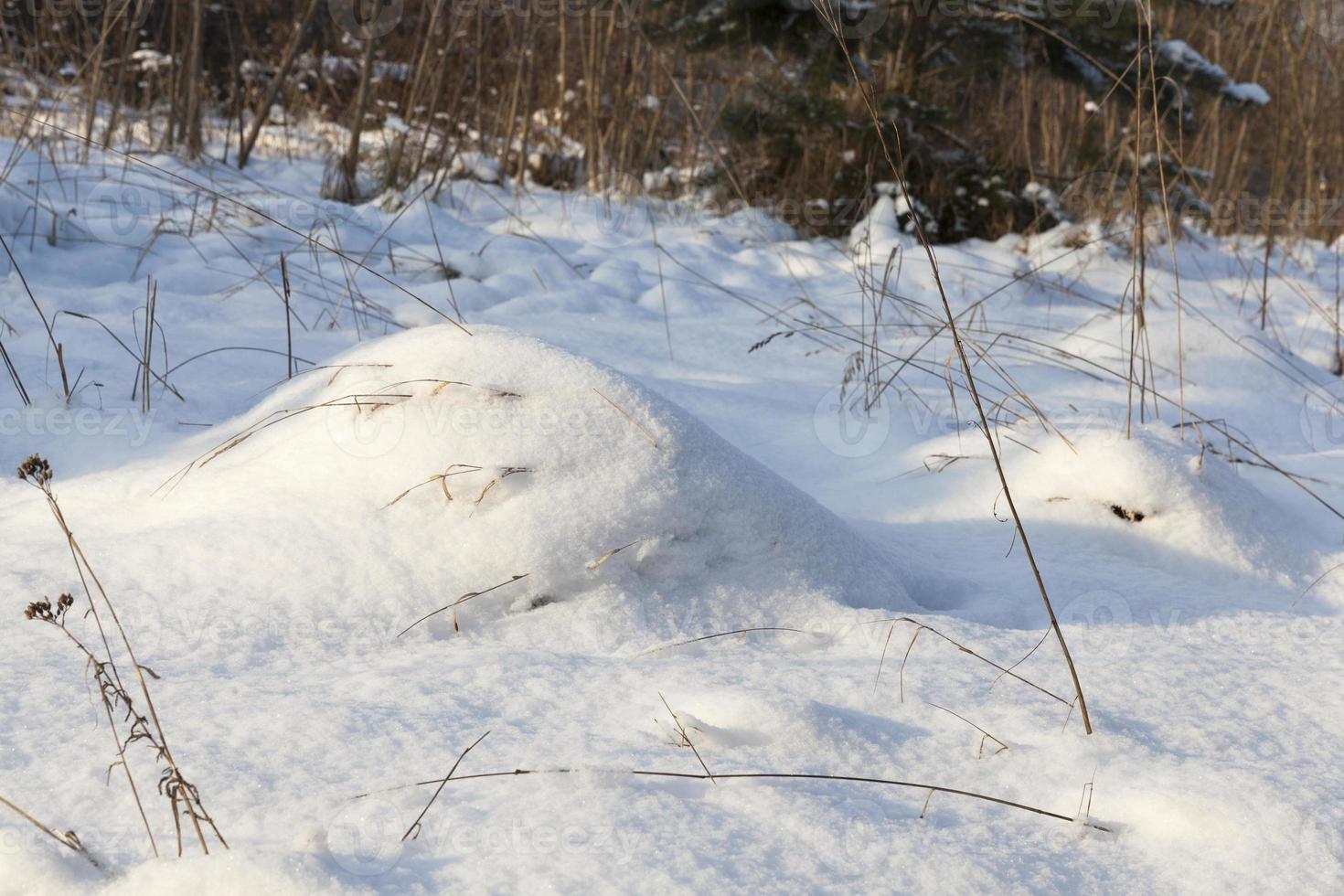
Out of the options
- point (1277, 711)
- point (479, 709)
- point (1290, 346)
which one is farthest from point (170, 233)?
point (1290, 346)

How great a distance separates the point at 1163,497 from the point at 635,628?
2.96 ft

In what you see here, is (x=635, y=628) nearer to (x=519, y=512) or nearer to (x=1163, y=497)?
(x=519, y=512)

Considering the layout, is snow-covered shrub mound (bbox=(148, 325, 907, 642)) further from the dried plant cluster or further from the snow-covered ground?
the dried plant cluster

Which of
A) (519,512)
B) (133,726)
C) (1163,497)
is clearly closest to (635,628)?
(519,512)

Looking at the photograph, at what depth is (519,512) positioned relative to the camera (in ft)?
4.23

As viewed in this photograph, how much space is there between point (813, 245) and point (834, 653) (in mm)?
3336

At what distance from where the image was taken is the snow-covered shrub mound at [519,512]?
4.10 ft

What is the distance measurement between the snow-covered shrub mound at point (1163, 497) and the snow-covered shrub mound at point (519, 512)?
1.46 feet

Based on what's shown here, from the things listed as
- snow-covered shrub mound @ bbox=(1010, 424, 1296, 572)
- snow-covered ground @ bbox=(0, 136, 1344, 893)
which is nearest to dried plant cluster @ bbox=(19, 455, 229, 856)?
snow-covered ground @ bbox=(0, 136, 1344, 893)

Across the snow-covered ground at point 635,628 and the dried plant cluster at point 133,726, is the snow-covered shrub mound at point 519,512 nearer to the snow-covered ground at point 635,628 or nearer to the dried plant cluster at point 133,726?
the snow-covered ground at point 635,628

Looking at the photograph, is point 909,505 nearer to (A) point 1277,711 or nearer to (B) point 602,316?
(A) point 1277,711

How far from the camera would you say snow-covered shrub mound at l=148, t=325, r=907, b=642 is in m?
1.25

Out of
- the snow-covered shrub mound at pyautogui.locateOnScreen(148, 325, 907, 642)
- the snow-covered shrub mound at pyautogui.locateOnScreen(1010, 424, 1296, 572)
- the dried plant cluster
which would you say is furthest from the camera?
the snow-covered shrub mound at pyautogui.locateOnScreen(1010, 424, 1296, 572)

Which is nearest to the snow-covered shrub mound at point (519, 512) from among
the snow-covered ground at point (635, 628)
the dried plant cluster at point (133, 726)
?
the snow-covered ground at point (635, 628)
